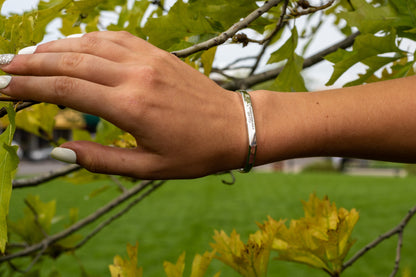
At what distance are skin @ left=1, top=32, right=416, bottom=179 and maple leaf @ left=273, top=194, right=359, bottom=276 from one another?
1.11ft

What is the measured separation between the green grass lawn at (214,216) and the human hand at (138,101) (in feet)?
8.82

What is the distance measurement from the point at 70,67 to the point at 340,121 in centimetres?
44

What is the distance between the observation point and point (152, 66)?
25.5 inches

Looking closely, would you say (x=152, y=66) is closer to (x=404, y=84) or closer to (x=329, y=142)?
(x=329, y=142)

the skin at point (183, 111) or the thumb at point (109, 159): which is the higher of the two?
the skin at point (183, 111)

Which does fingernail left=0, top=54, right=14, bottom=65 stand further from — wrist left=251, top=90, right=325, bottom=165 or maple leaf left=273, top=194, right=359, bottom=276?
Answer: maple leaf left=273, top=194, right=359, bottom=276

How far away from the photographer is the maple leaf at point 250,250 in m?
1.00

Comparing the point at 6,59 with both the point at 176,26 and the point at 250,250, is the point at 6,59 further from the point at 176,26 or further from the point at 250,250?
the point at 250,250

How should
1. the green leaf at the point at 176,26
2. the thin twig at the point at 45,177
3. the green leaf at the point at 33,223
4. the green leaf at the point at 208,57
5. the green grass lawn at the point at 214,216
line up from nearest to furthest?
the green leaf at the point at 176,26 < the green leaf at the point at 208,57 < the thin twig at the point at 45,177 < the green leaf at the point at 33,223 < the green grass lawn at the point at 214,216

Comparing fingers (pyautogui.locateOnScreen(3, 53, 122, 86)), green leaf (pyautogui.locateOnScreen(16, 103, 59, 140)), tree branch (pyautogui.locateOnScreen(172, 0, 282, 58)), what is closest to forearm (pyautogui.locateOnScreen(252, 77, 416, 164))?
tree branch (pyautogui.locateOnScreen(172, 0, 282, 58))

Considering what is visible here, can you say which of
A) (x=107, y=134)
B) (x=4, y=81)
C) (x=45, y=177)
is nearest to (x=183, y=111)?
(x=4, y=81)

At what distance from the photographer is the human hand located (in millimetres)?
617

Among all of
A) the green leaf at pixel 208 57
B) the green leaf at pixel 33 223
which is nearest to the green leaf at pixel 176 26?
the green leaf at pixel 208 57

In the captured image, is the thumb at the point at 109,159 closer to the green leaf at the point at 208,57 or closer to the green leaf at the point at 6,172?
the green leaf at the point at 6,172
